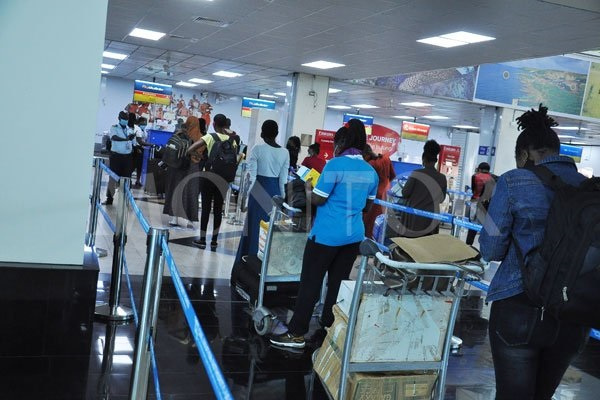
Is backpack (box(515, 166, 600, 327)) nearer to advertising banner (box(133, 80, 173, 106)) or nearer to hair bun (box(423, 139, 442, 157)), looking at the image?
hair bun (box(423, 139, 442, 157))

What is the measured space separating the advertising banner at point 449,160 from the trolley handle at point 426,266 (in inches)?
523

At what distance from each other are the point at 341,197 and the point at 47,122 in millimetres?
1805

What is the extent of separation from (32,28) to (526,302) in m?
2.86

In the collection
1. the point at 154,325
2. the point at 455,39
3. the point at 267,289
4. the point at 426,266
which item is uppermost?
the point at 455,39

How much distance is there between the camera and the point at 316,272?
3971 mm

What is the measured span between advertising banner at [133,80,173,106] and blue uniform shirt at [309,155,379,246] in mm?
17922

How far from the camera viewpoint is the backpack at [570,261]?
191 cm

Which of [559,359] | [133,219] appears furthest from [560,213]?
[133,219]

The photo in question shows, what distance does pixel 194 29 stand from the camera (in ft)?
34.8

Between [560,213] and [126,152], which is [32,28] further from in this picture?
[126,152]

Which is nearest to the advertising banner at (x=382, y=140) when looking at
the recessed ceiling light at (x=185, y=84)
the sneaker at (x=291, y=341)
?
the sneaker at (x=291, y=341)

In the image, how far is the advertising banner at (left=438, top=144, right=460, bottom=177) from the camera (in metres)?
15.8

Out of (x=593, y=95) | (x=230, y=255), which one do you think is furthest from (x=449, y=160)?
(x=230, y=255)

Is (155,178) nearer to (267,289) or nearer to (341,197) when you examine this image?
(267,289)
